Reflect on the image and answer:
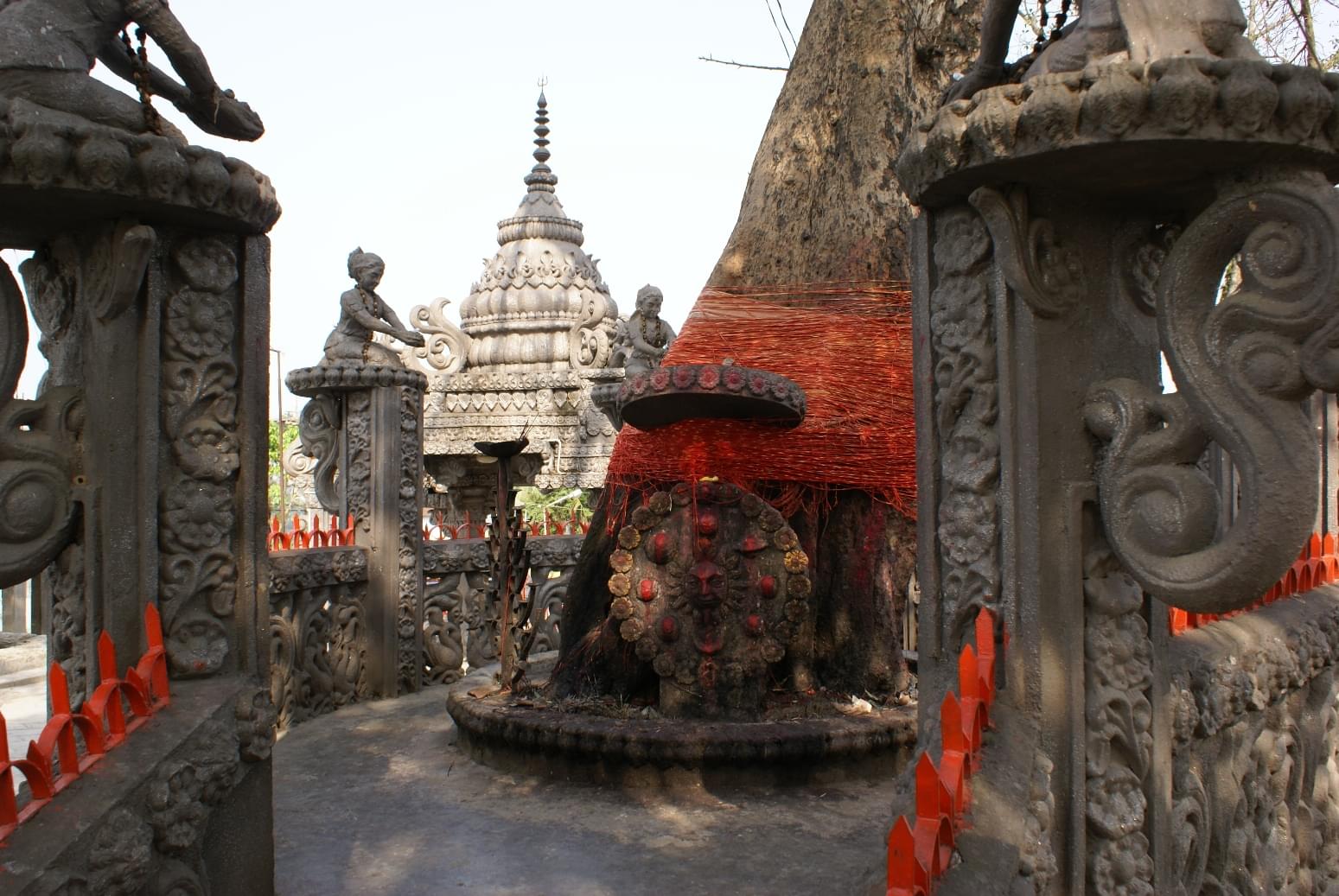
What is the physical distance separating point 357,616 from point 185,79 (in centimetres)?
525

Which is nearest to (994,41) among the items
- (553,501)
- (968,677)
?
(968,677)

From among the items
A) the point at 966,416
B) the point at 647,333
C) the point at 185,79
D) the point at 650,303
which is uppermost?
the point at 650,303

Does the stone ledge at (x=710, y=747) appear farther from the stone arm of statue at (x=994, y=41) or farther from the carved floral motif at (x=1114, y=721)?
the stone arm of statue at (x=994, y=41)

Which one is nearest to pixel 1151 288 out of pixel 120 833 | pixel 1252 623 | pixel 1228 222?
pixel 1228 222

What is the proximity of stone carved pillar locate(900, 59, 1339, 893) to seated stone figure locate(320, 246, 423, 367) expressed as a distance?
6.71 meters

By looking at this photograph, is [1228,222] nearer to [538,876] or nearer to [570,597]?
[538,876]

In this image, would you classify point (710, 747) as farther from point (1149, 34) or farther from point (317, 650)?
point (317, 650)

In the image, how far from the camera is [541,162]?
74.0 ft

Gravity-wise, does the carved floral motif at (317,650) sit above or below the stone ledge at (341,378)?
below

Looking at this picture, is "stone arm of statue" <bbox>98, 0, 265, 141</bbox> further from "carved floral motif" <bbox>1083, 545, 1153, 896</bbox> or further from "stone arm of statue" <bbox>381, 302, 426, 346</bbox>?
"stone arm of statue" <bbox>381, 302, 426, 346</bbox>

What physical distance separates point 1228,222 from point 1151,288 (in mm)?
429

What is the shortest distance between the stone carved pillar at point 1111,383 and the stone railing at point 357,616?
11.8 feet

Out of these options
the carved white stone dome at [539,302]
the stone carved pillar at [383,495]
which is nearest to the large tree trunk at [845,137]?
the stone carved pillar at [383,495]

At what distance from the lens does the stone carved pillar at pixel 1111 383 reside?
2.63 m
